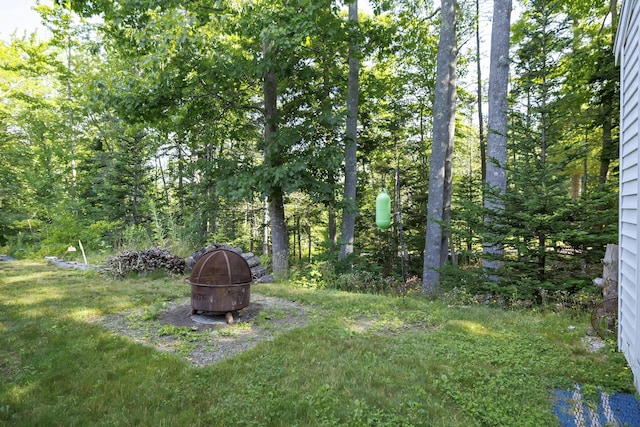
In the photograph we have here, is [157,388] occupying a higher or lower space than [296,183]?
lower

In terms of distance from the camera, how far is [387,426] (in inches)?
96.6

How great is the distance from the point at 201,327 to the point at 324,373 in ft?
7.09

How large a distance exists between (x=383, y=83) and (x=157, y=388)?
10.6 metres

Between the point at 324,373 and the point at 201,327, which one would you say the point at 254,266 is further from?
the point at 324,373

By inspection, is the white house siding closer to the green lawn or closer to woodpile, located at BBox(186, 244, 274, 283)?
the green lawn

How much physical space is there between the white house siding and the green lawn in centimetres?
53

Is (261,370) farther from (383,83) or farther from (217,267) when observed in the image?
(383,83)

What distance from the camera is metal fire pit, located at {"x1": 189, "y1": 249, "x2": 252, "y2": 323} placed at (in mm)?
4770

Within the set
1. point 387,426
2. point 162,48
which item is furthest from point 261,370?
point 162,48

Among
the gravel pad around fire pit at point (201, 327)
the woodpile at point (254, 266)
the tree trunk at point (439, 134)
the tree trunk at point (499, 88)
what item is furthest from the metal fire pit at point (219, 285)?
the tree trunk at point (499, 88)

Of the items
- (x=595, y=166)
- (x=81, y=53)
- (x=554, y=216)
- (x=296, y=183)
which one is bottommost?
(x=554, y=216)

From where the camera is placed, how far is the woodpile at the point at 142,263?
27.1 ft

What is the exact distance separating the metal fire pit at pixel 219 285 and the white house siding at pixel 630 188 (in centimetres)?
416

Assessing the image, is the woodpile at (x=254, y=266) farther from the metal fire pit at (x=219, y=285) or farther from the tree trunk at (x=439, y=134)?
the tree trunk at (x=439, y=134)
